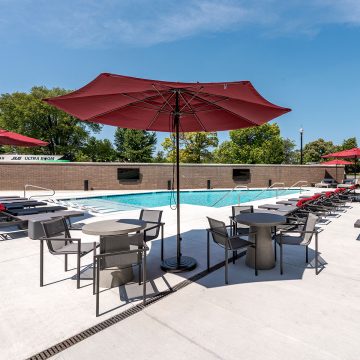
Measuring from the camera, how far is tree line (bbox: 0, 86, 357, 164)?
37969 millimetres

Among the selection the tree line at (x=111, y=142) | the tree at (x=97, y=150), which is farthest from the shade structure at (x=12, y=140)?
the tree at (x=97, y=150)

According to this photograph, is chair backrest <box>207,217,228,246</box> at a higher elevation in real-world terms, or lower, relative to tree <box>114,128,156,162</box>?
lower

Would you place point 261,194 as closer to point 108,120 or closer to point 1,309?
point 108,120

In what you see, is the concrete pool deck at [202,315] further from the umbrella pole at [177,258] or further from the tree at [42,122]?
the tree at [42,122]

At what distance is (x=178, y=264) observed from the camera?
4.40 meters

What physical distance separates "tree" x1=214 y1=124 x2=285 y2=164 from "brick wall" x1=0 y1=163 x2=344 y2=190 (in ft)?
54.8

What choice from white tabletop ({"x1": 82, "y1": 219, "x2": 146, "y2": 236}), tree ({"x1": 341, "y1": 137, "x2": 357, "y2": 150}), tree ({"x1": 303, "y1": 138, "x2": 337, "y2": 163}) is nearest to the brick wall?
white tabletop ({"x1": 82, "y1": 219, "x2": 146, "y2": 236})

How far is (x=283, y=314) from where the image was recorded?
302 cm

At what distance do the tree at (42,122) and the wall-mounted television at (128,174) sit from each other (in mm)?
17018

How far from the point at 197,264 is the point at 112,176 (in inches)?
733

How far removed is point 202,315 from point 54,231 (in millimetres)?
2905

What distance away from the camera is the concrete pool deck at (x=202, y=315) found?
2402 millimetres

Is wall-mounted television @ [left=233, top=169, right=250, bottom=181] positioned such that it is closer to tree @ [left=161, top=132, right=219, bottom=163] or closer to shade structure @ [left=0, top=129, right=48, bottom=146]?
tree @ [left=161, top=132, right=219, bottom=163]

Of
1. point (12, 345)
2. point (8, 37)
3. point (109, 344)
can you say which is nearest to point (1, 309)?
point (12, 345)
